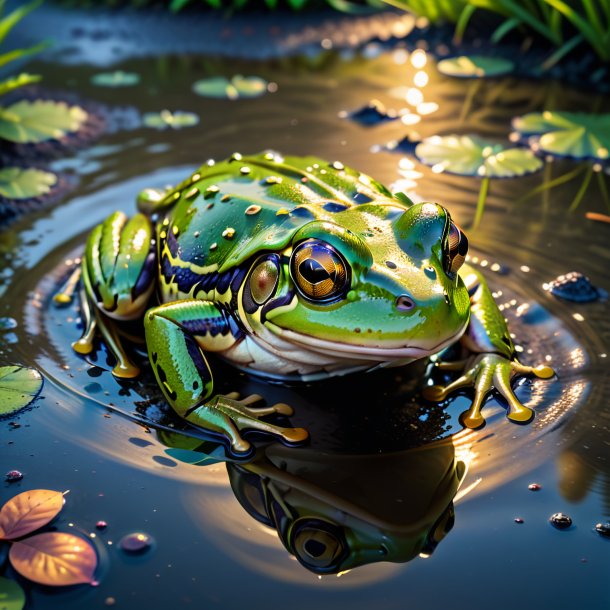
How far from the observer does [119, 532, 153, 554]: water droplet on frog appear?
211 cm

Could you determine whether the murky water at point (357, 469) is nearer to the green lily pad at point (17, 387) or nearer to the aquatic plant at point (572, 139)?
the green lily pad at point (17, 387)

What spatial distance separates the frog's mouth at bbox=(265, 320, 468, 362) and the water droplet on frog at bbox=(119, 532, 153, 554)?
2.37 feet

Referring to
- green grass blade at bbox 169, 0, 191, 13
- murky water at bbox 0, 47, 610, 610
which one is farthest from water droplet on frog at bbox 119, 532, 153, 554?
green grass blade at bbox 169, 0, 191, 13

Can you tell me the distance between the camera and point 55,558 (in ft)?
6.81

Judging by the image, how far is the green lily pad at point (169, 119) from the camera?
4.98m

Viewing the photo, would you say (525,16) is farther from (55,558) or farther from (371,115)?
(55,558)

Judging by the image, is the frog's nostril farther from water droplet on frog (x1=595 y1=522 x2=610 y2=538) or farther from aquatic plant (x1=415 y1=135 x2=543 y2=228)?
aquatic plant (x1=415 y1=135 x2=543 y2=228)

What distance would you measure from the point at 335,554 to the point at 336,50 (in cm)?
512

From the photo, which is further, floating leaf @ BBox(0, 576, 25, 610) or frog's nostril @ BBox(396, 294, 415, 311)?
frog's nostril @ BBox(396, 294, 415, 311)

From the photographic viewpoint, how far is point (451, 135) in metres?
4.76

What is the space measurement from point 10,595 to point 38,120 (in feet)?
11.3

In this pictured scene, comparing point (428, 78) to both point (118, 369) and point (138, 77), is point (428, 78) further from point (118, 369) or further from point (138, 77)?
point (118, 369)

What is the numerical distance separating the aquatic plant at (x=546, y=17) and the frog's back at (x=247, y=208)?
3192mm

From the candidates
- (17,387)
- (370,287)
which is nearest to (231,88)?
(17,387)
